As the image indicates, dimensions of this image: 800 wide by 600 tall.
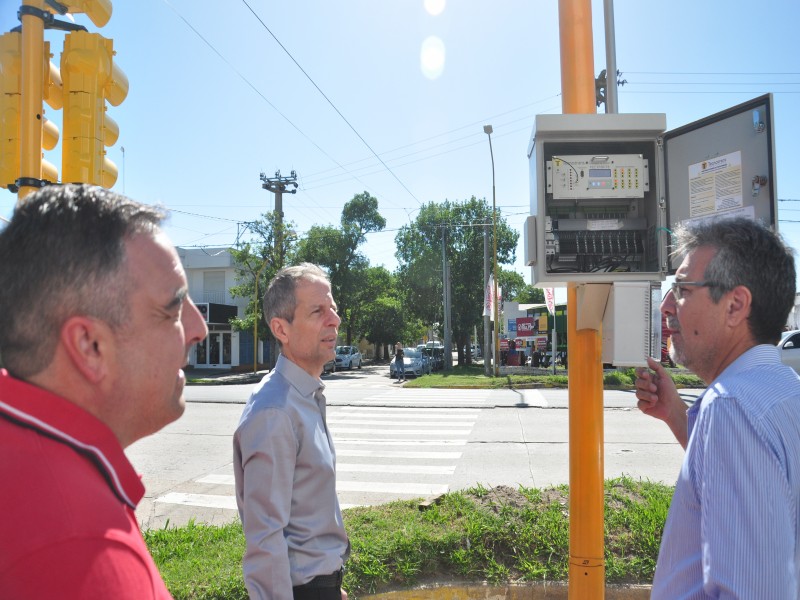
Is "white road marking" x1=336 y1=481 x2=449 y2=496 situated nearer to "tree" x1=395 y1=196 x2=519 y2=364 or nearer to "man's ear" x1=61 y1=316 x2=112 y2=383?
"man's ear" x1=61 y1=316 x2=112 y2=383

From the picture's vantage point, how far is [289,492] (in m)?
2.10

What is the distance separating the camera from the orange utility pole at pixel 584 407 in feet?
9.69

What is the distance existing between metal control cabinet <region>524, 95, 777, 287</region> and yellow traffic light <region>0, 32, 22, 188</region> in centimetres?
279

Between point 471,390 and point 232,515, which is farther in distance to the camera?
point 471,390

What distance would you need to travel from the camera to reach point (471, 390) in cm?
1991

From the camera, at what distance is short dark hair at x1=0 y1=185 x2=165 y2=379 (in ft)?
3.24

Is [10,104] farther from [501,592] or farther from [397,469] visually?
[397,469]

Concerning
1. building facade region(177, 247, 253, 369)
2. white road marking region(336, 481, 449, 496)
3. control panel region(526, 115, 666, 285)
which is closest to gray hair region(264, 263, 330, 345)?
control panel region(526, 115, 666, 285)

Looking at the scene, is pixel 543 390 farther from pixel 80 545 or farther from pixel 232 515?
pixel 80 545

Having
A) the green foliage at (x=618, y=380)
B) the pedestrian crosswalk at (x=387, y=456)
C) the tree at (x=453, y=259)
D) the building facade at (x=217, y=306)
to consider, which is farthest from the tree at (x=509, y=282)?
the pedestrian crosswalk at (x=387, y=456)

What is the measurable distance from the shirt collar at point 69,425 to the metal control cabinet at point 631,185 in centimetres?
226

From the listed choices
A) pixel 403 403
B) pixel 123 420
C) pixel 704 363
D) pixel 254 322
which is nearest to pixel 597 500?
pixel 704 363

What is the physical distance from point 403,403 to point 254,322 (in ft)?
50.6

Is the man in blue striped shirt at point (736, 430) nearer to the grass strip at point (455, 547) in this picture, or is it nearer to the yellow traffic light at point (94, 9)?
the grass strip at point (455, 547)
